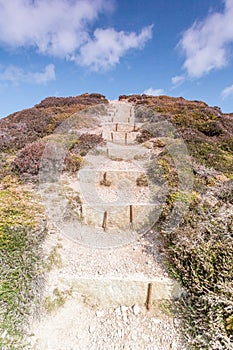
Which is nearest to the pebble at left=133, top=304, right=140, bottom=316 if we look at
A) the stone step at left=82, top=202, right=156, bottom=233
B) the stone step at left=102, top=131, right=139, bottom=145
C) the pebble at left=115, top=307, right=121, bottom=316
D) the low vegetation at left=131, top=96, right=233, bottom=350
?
the pebble at left=115, top=307, right=121, bottom=316

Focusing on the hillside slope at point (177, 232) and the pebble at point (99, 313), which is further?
the pebble at point (99, 313)

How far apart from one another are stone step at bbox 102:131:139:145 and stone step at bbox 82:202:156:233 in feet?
17.7

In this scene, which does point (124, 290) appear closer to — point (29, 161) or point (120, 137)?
point (29, 161)

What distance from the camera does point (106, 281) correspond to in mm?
4496

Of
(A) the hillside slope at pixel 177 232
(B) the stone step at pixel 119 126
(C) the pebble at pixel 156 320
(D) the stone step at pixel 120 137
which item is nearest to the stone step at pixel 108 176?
(A) the hillside slope at pixel 177 232

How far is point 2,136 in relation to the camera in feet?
37.8

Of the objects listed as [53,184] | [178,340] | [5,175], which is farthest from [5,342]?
[5,175]

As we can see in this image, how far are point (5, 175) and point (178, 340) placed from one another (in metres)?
6.27

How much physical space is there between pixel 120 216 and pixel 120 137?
649 cm

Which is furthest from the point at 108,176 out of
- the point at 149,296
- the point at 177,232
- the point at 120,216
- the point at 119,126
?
the point at 119,126

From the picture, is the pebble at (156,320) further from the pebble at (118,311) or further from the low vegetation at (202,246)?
the pebble at (118,311)

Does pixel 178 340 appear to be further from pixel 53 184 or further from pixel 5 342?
pixel 53 184

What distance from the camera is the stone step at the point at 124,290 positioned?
4.39 metres

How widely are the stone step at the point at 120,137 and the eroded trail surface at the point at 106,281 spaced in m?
4.50
